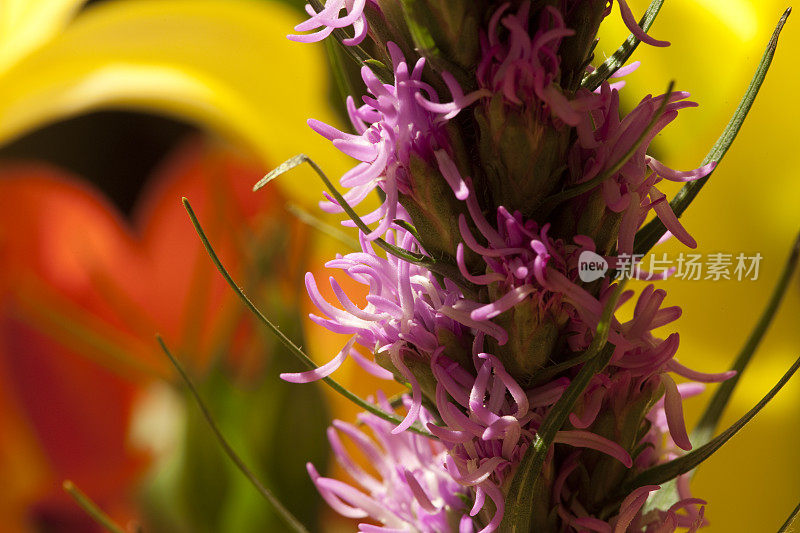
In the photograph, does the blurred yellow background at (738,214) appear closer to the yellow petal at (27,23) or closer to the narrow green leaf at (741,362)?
the narrow green leaf at (741,362)

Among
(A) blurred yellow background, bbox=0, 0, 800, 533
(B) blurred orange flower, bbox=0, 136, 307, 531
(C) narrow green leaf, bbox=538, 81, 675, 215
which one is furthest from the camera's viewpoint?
(B) blurred orange flower, bbox=0, 136, 307, 531

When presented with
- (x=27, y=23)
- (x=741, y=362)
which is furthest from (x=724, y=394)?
(x=27, y=23)

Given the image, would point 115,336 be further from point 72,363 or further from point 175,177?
point 175,177

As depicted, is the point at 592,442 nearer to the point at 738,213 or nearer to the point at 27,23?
the point at 738,213

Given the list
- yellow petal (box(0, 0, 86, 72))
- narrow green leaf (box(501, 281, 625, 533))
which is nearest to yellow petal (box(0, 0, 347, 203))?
yellow petal (box(0, 0, 86, 72))

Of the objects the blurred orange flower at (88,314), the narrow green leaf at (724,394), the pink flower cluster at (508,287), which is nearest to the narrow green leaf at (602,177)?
the pink flower cluster at (508,287)

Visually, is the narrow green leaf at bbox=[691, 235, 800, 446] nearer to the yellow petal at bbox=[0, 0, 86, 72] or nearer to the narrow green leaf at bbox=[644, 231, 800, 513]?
the narrow green leaf at bbox=[644, 231, 800, 513]

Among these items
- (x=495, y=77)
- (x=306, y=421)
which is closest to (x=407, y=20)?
(x=495, y=77)
